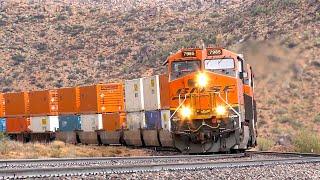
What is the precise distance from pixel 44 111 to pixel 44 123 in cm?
70

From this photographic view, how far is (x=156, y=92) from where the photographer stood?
26891 millimetres

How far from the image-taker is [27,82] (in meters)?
63.5

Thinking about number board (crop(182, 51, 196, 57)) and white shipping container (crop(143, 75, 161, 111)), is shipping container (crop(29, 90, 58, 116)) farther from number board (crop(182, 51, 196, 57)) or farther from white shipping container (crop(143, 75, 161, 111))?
number board (crop(182, 51, 196, 57))

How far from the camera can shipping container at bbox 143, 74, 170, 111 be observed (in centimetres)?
2561

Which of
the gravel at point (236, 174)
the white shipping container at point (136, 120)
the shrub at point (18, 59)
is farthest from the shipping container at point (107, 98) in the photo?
the shrub at point (18, 59)

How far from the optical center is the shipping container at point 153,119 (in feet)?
87.2

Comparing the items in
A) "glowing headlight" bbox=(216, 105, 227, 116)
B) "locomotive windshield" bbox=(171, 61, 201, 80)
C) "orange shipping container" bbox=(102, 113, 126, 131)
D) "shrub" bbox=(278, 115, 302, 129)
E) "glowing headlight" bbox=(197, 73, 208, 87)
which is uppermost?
"locomotive windshield" bbox=(171, 61, 201, 80)

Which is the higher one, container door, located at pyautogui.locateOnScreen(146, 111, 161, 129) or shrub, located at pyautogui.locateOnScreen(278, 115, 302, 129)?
container door, located at pyautogui.locateOnScreen(146, 111, 161, 129)

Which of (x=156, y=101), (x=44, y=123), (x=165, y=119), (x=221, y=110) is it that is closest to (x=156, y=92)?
(x=156, y=101)

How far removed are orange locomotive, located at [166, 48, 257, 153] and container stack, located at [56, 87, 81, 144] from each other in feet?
33.9

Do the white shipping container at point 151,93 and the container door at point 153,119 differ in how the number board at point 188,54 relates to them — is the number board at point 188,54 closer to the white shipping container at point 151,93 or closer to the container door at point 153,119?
the white shipping container at point 151,93

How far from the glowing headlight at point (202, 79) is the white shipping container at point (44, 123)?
513 inches

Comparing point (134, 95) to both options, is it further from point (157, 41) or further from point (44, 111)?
point (157, 41)

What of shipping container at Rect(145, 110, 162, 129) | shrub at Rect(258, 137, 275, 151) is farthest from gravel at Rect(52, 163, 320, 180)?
shrub at Rect(258, 137, 275, 151)
